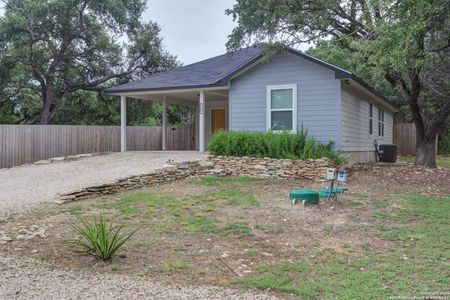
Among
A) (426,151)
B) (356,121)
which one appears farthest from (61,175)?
(426,151)

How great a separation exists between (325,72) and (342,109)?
1.20 metres

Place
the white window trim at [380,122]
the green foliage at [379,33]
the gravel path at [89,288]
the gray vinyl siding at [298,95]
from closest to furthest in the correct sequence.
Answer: the gravel path at [89,288]
the green foliage at [379,33]
the gray vinyl siding at [298,95]
the white window trim at [380,122]

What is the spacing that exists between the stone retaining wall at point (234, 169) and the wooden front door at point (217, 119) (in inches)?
183

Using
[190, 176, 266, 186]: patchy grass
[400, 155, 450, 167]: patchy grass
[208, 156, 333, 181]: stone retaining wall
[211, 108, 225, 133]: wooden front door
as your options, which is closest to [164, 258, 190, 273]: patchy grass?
[190, 176, 266, 186]: patchy grass

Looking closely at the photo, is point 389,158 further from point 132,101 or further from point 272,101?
point 132,101

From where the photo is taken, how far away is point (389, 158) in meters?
17.3

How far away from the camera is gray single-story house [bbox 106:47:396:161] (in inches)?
470

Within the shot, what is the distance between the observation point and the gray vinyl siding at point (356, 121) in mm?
12508

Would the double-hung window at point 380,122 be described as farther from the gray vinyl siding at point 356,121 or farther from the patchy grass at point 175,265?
the patchy grass at point 175,265

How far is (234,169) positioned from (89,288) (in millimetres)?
8281

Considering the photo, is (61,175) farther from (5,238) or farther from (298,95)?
(298,95)

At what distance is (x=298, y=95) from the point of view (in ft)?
40.5

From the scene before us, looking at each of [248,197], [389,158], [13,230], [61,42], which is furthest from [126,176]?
[61,42]

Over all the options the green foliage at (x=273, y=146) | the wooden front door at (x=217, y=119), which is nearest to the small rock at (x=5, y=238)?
the green foliage at (x=273, y=146)
